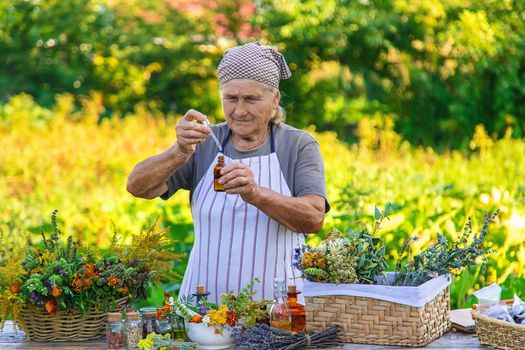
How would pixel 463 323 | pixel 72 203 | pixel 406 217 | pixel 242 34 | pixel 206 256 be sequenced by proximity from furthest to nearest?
1. pixel 242 34
2. pixel 72 203
3. pixel 406 217
4. pixel 206 256
5. pixel 463 323

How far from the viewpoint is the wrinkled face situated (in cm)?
311

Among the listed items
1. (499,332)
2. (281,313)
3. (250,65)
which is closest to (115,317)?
(281,313)

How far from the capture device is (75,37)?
1146 centimetres

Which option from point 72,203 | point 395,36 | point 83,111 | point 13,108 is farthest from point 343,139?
point 72,203

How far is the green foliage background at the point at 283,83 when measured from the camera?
8078 mm

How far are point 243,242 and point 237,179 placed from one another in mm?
434

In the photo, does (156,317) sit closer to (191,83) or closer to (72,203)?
(72,203)

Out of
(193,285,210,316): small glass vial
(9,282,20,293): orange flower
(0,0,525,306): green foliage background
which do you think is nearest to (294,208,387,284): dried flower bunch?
(193,285,210,316): small glass vial

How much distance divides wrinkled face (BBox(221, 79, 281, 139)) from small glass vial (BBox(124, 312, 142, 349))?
799 millimetres

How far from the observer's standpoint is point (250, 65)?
311cm

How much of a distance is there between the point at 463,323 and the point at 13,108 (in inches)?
300

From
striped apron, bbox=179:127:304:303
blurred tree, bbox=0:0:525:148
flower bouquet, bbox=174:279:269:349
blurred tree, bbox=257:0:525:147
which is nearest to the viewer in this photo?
flower bouquet, bbox=174:279:269:349

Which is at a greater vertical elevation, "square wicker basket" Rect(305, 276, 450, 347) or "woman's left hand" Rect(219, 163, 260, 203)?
"woman's left hand" Rect(219, 163, 260, 203)

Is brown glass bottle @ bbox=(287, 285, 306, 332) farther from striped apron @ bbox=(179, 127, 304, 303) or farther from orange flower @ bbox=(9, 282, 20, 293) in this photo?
orange flower @ bbox=(9, 282, 20, 293)
